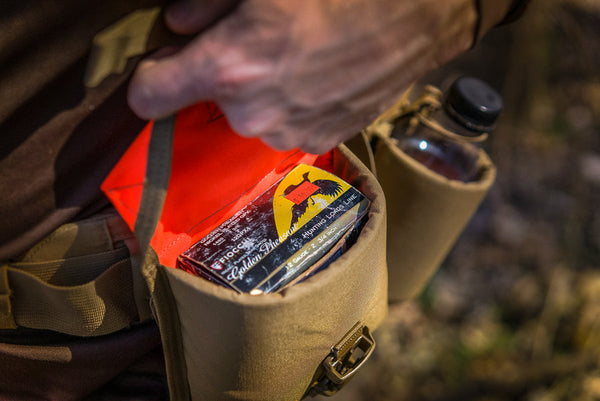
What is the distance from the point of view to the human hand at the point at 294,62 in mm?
426

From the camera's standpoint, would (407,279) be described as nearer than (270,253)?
No

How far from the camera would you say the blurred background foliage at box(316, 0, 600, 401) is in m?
1.54

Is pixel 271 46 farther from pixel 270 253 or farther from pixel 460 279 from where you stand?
pixel 460 279

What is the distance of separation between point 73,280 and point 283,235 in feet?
1.00

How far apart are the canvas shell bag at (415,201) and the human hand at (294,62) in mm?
284

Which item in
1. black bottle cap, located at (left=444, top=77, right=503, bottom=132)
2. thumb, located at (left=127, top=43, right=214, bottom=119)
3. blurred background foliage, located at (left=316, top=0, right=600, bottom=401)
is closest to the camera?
thumb, located at (left=127, top=43, right=214, bottom=119)

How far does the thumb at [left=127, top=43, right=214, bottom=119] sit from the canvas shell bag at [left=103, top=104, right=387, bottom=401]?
0.13 feet

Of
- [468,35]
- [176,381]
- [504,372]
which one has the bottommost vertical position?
[504,372]

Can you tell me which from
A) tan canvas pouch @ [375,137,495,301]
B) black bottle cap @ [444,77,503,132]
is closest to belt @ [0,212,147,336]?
tan canvas pouch @ [375,137,495,301]

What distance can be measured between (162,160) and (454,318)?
4.92ft

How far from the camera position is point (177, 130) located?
56cm

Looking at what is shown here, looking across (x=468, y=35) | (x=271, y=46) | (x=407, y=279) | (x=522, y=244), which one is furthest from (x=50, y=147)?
(x=522, y=244)

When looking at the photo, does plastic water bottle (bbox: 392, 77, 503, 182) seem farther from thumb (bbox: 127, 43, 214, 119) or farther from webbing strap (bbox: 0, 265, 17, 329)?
webbing strap (bbox: 0, 265, 17, 329)

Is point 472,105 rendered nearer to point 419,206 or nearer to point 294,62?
point 419,206
